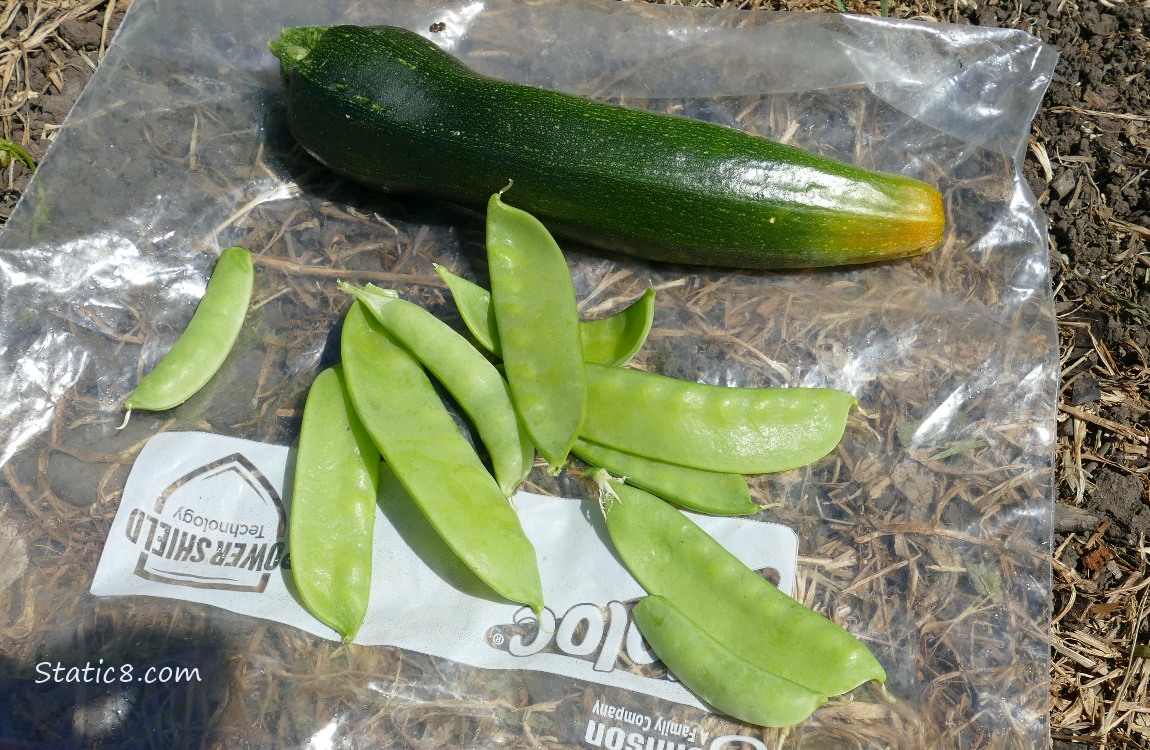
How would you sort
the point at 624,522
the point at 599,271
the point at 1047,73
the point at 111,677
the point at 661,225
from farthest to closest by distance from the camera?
the point at 1047,73, the point at 599,271, the point at 661,225, the point at 624,522, the point at 111,677

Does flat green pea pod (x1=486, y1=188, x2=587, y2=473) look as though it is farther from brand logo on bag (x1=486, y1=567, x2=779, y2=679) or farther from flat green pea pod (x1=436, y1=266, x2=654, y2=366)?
brand logo on bag (x1=486, y1=567, x2=779, y2=679)

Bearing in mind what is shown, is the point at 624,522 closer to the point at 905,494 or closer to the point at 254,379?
the point at 905,494

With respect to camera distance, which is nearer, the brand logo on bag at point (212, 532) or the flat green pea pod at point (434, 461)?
the flat green pea pod at point (434, 461)

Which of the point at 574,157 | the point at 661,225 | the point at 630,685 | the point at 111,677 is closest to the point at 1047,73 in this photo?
the point at 661,225

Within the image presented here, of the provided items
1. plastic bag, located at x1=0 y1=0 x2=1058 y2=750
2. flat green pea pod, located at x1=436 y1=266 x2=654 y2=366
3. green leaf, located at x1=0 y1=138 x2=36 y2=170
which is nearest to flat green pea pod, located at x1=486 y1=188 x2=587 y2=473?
flat green pea pod, located at x1=436 y1=266 x2=654 y2=366

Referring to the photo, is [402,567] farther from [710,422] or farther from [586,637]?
[710,422]

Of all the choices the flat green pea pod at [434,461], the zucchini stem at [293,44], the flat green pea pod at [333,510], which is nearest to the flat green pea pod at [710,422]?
the flat green pea pod at [434,461]

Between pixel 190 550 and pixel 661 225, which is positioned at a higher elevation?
pixel 661 225

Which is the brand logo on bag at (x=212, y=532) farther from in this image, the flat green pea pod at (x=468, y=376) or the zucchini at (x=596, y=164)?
the zucchini at (x=596, y=164)
